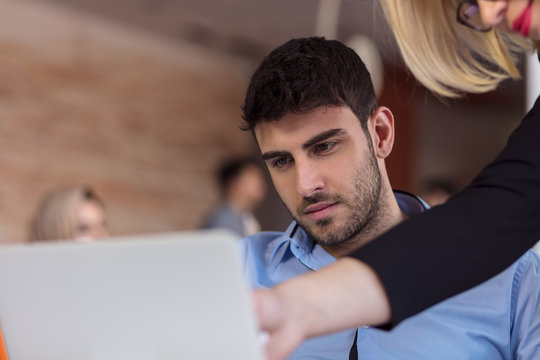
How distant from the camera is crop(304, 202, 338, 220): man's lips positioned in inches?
51.2

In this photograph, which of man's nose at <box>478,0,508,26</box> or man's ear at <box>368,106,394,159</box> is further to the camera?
man's ear at <box>368,106,394,159</box>

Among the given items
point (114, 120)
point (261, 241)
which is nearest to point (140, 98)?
point (114, 120)

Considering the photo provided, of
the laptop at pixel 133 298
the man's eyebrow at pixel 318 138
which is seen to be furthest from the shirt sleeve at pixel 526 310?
the laptop at pixel 133 298

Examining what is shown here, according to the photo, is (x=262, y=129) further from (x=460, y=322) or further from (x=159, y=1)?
(x=159, y=1)

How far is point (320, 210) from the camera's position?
1.30m

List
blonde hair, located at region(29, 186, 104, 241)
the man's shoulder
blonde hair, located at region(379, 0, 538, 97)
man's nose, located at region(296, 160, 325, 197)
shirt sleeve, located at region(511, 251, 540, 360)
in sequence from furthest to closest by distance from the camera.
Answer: blonde hair, located at region(29, 186, 104, 241) → the man's shoulder → man's nose, located at region(296, 160, 325, 197) → shirt sleeve, located at region(511, 251, 540, 360) → blonde hair, located at region(379, 0, 538, 97)

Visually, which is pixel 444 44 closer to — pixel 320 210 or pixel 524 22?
pixel 524 22

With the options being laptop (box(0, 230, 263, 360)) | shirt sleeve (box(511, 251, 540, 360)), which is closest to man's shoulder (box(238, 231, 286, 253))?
shirt sleeve (box(511, 251, 540, 360))

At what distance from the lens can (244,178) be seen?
4773mm

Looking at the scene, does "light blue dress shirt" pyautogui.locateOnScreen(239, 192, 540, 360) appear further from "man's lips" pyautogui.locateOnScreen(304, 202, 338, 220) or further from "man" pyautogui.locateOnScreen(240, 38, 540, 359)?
"man's lips" pyautogui.locateOnScreen(304, 202, 338, 220)

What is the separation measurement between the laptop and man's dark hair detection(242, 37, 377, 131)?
2.24 feet

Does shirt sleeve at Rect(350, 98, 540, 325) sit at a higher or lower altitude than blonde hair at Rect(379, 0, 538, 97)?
lower

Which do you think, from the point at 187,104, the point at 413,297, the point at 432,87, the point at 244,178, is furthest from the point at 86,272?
the point at 187,104

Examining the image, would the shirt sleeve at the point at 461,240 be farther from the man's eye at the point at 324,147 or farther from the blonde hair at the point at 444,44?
the man's eye at the point at 324,147
